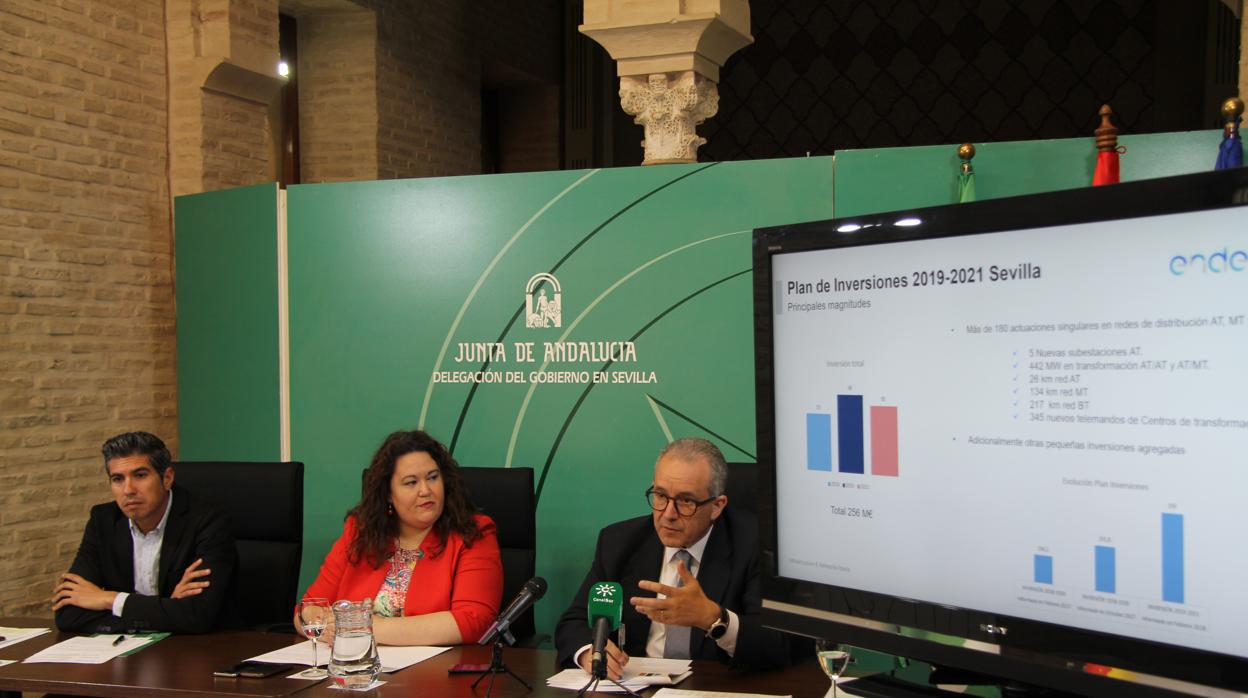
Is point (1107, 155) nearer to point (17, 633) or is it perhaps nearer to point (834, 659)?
point (834, 659)

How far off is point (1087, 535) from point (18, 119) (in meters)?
5.09

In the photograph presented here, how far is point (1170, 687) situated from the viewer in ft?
4.07

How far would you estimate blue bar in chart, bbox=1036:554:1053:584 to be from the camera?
→ 4.53ft

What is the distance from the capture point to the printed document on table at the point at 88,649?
273cm

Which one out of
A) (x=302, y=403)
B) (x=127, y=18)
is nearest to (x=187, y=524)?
(x=302, y=403)

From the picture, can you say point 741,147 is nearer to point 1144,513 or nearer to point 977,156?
point 977,156

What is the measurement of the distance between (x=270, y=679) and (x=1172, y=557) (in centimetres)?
188

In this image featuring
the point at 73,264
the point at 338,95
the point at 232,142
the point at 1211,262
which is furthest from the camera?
the point at 338,95

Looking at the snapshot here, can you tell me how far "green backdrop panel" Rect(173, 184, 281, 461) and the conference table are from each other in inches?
86.2

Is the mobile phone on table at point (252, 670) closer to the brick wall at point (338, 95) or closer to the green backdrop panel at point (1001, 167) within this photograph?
the green backdrop panel at point (1001, 167)

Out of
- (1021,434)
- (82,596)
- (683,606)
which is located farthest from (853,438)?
(82,596)

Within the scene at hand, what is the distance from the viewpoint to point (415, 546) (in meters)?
3.31

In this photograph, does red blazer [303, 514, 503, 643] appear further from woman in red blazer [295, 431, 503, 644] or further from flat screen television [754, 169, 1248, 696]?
flat screen television [754, 169, 1248, 696]

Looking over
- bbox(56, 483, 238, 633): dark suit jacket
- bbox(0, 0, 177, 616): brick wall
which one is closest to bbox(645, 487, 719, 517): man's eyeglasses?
bbox(56, 483, 238, 633): dark suit jacket
